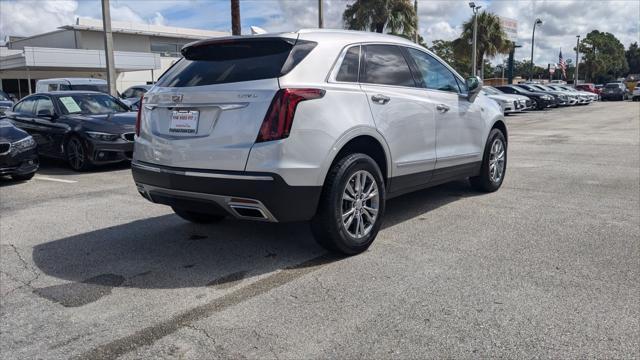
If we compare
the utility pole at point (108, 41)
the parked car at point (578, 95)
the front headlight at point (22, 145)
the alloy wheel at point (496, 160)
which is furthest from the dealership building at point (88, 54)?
the alloy wheel at point (496, 160)

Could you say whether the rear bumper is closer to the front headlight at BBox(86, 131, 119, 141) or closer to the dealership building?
the front headlight at BBox(86, 131, 119, 141)

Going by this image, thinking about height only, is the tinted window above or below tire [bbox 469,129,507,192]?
above

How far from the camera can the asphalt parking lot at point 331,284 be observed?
299 centimetres

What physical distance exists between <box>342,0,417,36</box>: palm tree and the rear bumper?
93.3 feet

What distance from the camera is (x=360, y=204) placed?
14.4 ft

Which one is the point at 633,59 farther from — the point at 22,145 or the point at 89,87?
the point at 22,145

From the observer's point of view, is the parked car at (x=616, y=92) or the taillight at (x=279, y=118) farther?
the parked car at (x=616, y=92)

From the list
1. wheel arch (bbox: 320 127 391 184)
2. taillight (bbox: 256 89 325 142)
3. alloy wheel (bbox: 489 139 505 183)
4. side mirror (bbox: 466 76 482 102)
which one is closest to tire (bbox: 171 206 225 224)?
wheel arch (bbox: 320 127 391 184)

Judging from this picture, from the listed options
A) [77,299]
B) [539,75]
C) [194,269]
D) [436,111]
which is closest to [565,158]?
[436,111]

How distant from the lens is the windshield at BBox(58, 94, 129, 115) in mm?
10188

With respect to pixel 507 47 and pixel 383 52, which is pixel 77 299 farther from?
pixel 507 47

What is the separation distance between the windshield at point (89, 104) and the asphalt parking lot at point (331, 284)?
13.9ft

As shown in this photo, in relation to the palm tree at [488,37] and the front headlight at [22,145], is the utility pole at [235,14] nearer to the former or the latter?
the front headlight at [22,145]

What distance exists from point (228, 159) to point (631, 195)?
17.0 feet
